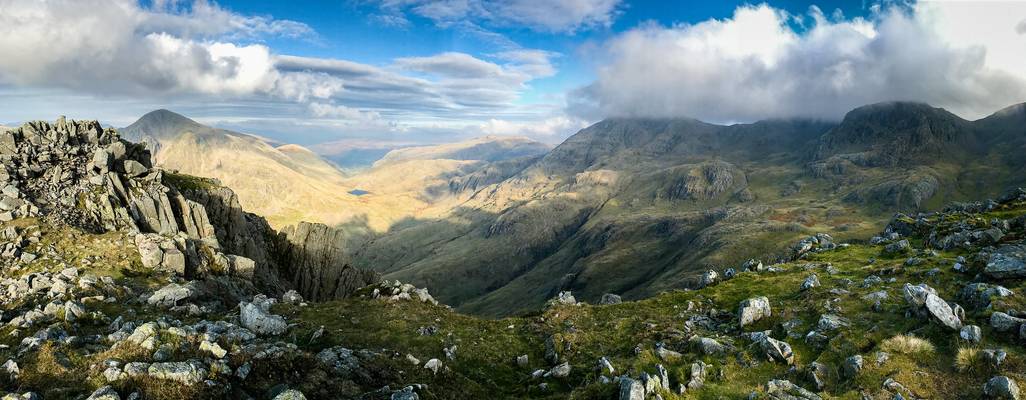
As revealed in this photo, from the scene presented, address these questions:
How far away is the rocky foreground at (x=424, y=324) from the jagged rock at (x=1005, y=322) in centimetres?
12

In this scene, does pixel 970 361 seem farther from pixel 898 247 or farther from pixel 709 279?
pixel 898 247

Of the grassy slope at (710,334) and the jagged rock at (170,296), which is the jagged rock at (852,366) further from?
the jagged rock at (170,296)

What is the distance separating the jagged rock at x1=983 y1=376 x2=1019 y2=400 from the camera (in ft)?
57.1

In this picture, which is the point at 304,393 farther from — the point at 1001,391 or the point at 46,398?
the point at 1001,391

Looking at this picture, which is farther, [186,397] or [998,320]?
[998,320]

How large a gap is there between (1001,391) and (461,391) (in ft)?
75.3

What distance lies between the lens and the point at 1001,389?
1759cm

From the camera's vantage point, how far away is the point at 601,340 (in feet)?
115

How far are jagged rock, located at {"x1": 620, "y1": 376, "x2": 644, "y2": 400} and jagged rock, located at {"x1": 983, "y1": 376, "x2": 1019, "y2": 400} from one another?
519 inches

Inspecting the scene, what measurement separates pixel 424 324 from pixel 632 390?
77.3 feet

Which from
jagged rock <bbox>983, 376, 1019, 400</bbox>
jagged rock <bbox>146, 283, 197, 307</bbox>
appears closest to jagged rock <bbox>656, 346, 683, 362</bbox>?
jagged rock <bbox>983, 376, 1019, 400</bbox>

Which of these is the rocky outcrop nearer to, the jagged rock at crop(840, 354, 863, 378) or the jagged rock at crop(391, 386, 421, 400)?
the jagged rock at crop(391, 386, 421, 400)

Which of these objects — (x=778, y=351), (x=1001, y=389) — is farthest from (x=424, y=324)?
(x=1001, y=389)

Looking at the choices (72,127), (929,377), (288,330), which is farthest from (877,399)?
(72,127)
